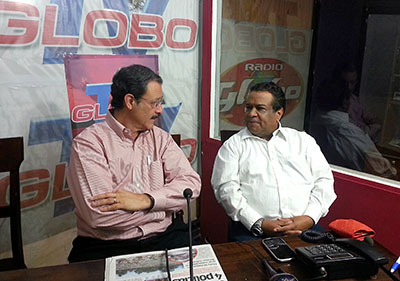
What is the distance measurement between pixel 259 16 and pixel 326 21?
0.59 m

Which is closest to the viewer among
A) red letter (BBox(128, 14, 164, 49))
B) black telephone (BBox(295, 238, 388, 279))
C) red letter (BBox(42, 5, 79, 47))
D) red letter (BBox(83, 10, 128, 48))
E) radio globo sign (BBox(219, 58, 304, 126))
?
black telephone (BBox(295, 238, 388, 279))

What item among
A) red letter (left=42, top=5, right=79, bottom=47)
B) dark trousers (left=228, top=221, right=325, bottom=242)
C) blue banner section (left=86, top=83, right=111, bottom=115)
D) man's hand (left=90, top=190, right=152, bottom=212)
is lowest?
dark trousers (left=228, top=221, right=325, bottom=242)

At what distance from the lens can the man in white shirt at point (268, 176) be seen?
180cm

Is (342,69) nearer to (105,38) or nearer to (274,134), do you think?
(274,134)

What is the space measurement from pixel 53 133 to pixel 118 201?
929 millimetres

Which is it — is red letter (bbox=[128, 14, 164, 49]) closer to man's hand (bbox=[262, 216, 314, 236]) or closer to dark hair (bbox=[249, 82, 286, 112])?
dark hair (bbox=[249, 82, 286, 112])

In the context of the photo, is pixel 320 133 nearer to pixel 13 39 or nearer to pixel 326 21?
pixel 326 21

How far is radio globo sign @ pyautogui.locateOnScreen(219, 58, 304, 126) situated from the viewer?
112 inches

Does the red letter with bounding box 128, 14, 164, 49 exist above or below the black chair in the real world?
above

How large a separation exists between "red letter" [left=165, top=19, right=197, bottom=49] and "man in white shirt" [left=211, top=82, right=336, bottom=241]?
0.98 meters

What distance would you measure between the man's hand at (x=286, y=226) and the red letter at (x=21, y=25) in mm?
1706

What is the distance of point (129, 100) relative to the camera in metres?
1.74

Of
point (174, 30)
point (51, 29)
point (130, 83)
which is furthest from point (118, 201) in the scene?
point (174, 30)

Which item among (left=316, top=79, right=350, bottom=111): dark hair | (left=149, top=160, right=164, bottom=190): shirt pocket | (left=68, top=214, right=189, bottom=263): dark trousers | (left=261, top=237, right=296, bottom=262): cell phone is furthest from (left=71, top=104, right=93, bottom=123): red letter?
(left=316, top=79, right=350, bottom=111): dark hair
